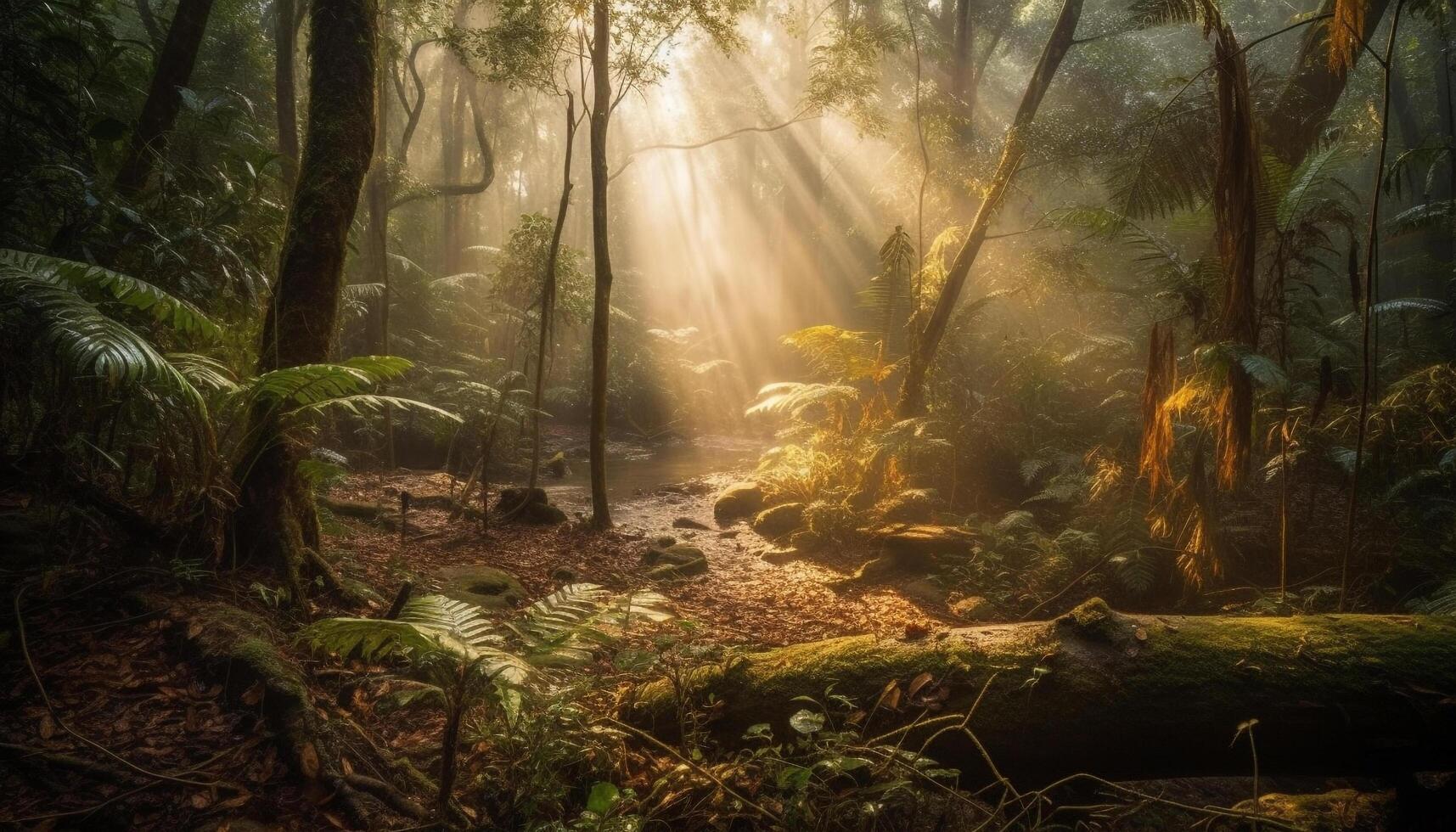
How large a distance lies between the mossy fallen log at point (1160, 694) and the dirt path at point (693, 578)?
1.38m

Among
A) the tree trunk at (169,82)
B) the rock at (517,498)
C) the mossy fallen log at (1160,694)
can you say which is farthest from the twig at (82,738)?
the rock at (517,498)

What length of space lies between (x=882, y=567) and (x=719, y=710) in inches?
164

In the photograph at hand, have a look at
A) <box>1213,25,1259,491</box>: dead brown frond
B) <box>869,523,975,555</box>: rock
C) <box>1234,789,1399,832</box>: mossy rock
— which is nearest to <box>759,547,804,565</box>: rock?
<box>869,523,975,555</box>: rock

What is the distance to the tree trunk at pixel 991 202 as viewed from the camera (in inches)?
332

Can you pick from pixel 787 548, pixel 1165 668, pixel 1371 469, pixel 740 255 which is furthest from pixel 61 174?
pixel 740 255

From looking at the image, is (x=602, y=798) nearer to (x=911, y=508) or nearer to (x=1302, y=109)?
(x=911, y=508)

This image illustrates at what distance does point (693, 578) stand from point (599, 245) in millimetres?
4030

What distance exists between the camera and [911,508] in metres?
7.62

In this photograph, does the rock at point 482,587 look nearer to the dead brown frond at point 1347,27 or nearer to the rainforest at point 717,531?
the rainforest at point 717,531

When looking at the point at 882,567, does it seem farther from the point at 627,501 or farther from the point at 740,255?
the point at 740,255

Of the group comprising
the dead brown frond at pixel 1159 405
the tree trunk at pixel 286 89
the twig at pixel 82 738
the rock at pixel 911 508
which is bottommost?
the rock at pixel 911 508

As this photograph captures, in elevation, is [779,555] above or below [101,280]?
below

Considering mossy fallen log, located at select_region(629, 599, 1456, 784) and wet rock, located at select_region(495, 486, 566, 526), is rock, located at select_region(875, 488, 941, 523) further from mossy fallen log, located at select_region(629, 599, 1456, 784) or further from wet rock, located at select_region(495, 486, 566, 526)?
mossy fallen log, located at select_region(629, 599, 1456, 784)

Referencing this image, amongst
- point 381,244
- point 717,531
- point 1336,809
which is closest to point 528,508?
point 717,531
